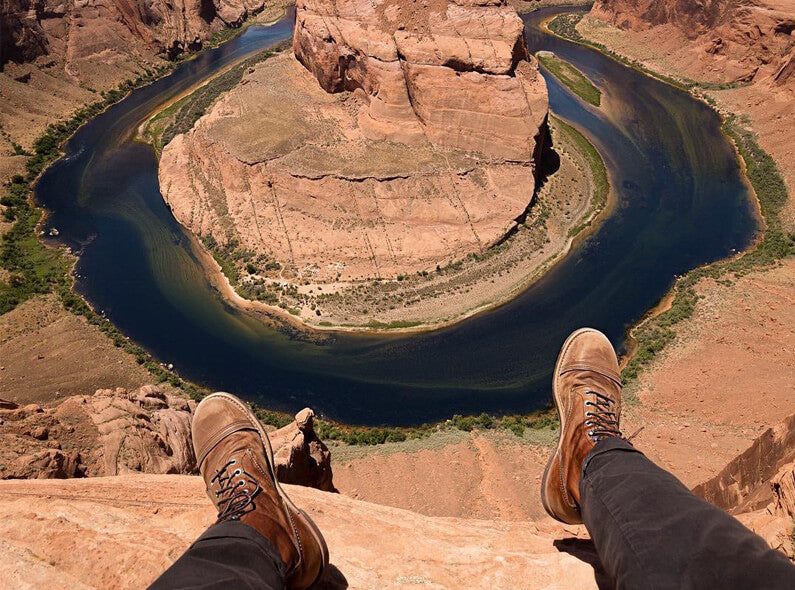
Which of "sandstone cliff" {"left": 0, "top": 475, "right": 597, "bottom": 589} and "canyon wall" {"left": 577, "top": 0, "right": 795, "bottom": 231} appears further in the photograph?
"canyon wall" {"left": 577, "top": 0, "right": 795, "bottom": 231}

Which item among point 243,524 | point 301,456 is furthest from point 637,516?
point 301,456

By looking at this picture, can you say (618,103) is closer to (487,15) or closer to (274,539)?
(487,15)

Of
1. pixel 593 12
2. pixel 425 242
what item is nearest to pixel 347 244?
pixel 425 242

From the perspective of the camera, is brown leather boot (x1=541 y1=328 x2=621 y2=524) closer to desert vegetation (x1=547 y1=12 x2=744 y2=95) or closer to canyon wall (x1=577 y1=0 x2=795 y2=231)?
canyon wall (x1=577 y1=0 x2=795 y2=231)

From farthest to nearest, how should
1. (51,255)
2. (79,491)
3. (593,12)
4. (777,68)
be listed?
1. (593,12)
2. (777,68)
3. (51,255)
4. (79,491)

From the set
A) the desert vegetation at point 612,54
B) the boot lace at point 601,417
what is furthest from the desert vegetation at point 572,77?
the boot lace at point 601,417

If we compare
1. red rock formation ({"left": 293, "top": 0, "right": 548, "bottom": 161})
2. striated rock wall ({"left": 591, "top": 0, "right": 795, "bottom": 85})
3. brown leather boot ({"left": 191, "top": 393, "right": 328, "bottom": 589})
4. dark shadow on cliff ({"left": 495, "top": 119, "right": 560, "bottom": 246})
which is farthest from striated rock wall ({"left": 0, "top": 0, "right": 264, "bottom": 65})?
brown leather boot ({"left": 191, "top": 393, "right": 328, "bottom": 589})
